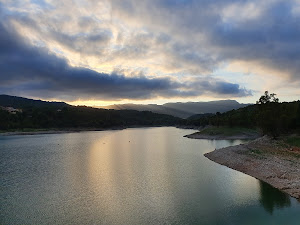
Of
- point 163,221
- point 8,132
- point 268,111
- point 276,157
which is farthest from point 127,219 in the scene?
point 8,132

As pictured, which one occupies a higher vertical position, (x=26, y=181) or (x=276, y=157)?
(x=276, y=157)

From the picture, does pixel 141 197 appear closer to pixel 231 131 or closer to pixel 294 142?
pixel 294 142

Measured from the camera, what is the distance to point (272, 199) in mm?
29703

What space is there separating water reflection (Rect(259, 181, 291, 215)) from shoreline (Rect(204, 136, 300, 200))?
861 millimetres

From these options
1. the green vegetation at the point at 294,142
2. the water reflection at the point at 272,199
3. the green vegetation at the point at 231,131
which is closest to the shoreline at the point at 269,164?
the water reflection at the point at 272,199

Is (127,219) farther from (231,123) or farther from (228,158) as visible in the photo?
(231,123)

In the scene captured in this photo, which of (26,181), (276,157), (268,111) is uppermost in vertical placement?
(268,111)

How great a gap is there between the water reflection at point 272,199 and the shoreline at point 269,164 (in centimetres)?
86

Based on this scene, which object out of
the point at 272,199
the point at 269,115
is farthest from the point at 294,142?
the point at 272,199

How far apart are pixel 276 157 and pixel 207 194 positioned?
22511 millimetres

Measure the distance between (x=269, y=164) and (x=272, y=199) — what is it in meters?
15.5

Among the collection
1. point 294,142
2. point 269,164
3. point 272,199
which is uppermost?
point 294,142

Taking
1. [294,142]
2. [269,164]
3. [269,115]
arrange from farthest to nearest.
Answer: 1. [269,115]
2. [294,142]
3. [269,164]

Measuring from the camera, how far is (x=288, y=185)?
32812mm
